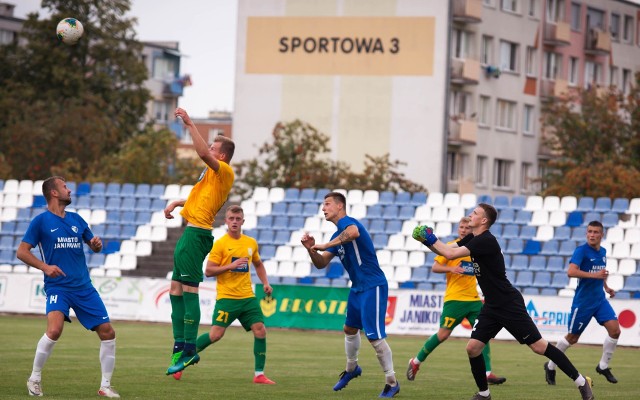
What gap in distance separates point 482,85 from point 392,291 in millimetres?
31509

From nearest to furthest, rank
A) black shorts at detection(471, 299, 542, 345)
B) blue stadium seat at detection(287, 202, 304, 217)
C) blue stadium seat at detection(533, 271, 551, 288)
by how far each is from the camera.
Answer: black shorts at detection(471, 299, 542, 345), blue stadium seat at detection(533, 271, 551, 288), blue stadium seat at detection(287, 202, 304, 217)

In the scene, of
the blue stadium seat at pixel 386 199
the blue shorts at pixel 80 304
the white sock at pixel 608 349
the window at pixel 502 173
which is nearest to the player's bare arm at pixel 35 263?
the blue shorts at pixel 80 304

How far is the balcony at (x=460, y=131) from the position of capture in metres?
56.7

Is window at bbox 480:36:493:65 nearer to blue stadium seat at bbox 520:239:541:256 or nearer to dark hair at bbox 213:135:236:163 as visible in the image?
blue stadium seat at bbox 520:239:541:256

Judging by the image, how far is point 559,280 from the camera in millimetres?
32031

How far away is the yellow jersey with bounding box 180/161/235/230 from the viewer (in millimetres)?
14406

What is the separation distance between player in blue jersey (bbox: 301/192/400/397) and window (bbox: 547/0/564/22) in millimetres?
51076

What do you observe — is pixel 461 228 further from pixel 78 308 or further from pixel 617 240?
pixel 617 240

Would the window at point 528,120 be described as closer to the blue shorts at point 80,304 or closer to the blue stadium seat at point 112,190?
the blue stadium seat at point 112,190

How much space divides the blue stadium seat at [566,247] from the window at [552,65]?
31937mm

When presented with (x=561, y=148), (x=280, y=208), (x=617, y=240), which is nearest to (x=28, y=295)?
(x=280, y=208)

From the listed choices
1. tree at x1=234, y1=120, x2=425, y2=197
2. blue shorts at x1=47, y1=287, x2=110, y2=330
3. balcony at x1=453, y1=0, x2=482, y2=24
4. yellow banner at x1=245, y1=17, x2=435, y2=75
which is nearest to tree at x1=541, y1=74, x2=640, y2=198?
balcony at x1=453, y1=0, x2=482, y2=24

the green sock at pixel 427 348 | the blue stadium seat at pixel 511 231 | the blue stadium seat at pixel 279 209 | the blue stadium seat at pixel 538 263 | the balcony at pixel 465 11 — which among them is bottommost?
the green sock at pixel 427 348

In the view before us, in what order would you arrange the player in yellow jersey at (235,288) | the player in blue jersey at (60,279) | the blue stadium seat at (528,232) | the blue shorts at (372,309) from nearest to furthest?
the player in blue jersey at (60,279), the blue shorts at (372,309), the player in yellow jersey at (235,288), the blue stadium seat at (528,232)
